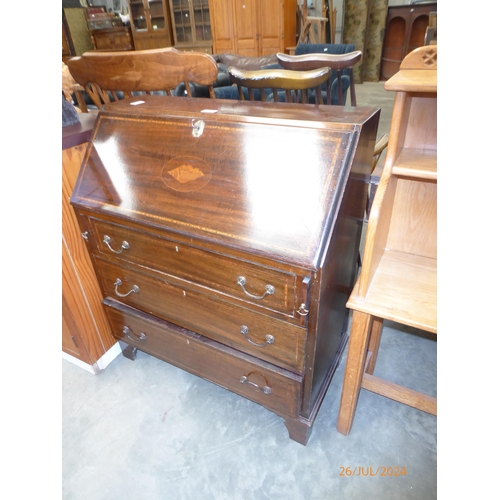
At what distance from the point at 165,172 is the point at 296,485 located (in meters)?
1.18

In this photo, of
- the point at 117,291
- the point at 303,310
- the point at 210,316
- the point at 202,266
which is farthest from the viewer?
the point at 117,291

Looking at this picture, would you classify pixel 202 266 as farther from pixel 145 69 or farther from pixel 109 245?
pixel 145 69

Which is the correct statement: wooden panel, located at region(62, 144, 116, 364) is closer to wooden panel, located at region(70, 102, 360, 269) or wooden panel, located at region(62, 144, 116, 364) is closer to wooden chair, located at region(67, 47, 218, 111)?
wooden panel, located at region(70, 102, 360, 269)

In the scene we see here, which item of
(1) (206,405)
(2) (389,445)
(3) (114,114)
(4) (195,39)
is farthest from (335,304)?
(4) (195,39)

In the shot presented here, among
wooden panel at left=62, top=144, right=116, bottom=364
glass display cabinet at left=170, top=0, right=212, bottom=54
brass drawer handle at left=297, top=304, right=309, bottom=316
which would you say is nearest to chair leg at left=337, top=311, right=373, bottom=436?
brass drawer handle at left=297, top=304, right=309, bottom=316

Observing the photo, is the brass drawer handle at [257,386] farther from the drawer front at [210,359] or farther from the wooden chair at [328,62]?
the wooden chair at [328,62]

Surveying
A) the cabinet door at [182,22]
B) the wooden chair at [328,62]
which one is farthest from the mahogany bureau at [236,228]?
the cabinet door at [182,22]

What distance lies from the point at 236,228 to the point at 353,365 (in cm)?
63

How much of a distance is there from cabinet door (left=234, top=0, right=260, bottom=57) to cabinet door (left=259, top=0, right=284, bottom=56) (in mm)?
99

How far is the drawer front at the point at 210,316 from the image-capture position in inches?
40.9

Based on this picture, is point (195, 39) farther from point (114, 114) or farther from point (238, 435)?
point (238, 435)

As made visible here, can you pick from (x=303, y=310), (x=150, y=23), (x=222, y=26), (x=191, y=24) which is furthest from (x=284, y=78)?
(x=150, y=23)

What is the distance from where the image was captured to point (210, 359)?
4.23ft

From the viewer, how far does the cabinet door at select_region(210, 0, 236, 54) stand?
6262mm
